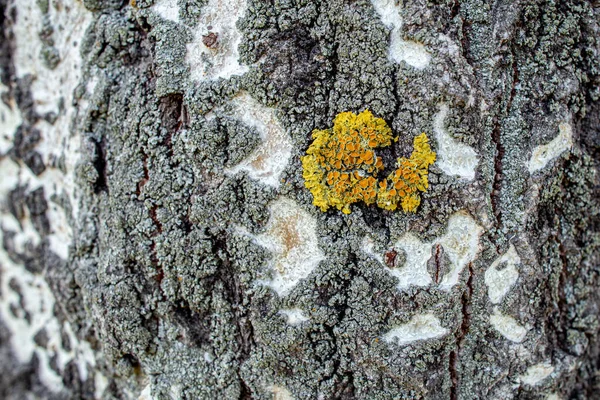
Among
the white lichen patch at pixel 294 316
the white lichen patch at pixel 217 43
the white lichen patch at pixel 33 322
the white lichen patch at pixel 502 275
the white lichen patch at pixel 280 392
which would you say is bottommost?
the white lichen patch at pixel 33 322

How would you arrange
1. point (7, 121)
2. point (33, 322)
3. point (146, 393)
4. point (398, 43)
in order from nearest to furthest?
point (398, 43) < point (146, 393) < point (7, 121) < point (33, 322)

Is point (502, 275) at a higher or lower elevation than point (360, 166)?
lower

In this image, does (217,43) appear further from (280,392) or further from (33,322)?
(33,322)

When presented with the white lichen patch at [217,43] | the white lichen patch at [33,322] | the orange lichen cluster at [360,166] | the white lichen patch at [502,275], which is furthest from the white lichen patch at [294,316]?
the white lichen patch at [33,322]

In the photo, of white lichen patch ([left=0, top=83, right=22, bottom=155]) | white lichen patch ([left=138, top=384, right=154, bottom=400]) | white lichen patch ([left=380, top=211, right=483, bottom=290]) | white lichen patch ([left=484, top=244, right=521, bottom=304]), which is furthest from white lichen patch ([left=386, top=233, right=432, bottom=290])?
white lichen patch ([left=0, top=83, right=22, bottom=155])

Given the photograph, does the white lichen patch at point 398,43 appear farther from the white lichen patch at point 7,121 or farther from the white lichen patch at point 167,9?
the white lichen patch at point 7,121

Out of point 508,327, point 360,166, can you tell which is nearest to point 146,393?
point 360,166

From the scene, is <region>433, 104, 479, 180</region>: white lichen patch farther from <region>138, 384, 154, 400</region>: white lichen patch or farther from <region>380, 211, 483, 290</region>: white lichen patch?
<region>138, 384, 154, 400</region>: white lichen patch
